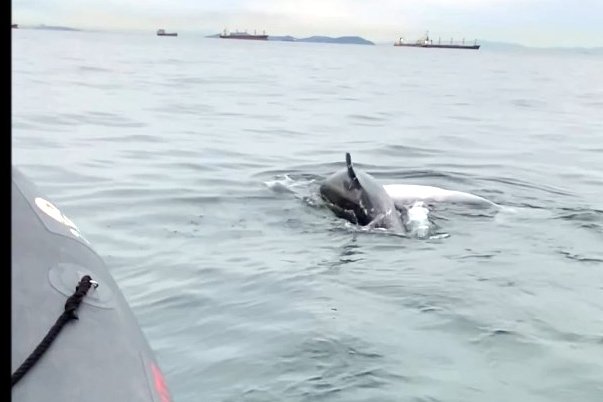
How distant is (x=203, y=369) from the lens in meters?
5.11

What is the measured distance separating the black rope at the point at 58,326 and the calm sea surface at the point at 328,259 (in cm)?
91

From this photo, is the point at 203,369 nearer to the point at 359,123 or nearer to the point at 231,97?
the point at 359,123

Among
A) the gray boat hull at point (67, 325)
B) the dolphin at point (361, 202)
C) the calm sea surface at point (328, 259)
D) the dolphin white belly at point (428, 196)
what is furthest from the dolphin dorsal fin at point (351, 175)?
the gray boat hull at point (67, 325)

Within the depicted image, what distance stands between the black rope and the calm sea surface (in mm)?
912

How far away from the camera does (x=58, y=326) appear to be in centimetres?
250

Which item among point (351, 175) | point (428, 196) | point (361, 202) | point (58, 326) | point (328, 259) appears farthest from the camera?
point (428, 196)

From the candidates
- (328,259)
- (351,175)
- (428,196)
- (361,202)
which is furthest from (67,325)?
(428,196)

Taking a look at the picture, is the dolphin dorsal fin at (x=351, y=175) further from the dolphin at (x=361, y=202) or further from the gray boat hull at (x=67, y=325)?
the gray boat hull at (x=67, y=325)

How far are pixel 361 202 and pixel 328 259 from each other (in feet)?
5.37

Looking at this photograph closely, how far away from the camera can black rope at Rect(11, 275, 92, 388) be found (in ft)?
7.48

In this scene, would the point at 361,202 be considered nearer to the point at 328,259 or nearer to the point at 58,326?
the point at 328,259

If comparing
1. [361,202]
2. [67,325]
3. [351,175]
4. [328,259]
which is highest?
[67,325]

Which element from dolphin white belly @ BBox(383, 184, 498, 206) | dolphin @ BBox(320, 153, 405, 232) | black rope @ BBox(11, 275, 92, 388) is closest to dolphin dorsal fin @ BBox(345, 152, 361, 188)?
dolphin @ BBox(320, 153, 405, 232)
